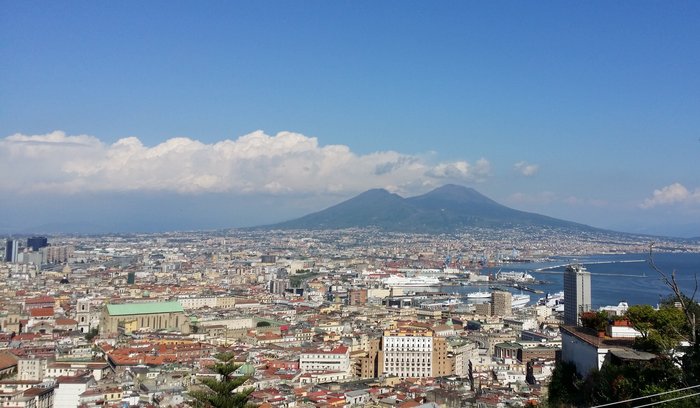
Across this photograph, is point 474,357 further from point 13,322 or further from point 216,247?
point 216,247

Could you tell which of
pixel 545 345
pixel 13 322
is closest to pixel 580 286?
pixel 545 345

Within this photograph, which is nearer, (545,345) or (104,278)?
(545,345)

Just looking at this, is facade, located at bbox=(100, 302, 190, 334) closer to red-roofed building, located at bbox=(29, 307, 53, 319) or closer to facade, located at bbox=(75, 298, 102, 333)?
facade, located at bbox=(75, 298, 102, 333)

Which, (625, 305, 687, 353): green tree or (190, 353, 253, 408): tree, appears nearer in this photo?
(625, 305, 687, 353): green tree

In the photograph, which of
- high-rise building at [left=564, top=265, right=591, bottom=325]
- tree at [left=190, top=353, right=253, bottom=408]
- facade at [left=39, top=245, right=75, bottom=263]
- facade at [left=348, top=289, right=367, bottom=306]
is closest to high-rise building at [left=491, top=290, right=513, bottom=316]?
high-rise building at [left=564, top=265, right=591, bottom=325]

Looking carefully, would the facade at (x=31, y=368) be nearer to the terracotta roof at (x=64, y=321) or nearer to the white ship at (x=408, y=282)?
the terracotta roof at (x=64, y=321)
